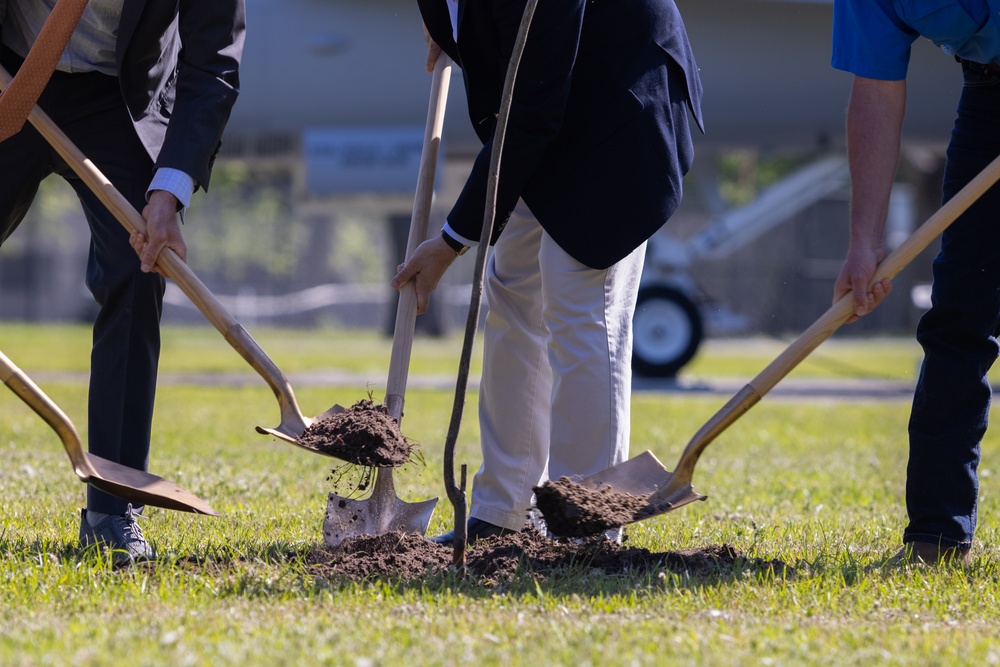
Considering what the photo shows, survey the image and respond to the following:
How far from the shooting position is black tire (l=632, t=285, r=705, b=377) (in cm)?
1084

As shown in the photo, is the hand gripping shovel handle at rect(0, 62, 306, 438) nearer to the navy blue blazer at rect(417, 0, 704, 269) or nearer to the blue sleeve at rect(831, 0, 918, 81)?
the navy blue blazer at rect(417, 0, 704, 269)

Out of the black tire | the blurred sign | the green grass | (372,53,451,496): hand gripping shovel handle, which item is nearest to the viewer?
the green grass

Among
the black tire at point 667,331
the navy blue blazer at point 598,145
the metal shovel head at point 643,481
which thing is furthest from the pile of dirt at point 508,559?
the black tire at point 667,331

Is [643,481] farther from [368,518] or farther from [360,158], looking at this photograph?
[360,158]

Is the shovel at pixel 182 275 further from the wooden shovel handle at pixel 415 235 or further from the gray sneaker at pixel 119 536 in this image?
the gray sneaker at pixel 119 536

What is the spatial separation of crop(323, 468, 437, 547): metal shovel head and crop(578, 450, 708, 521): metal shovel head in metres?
0.57

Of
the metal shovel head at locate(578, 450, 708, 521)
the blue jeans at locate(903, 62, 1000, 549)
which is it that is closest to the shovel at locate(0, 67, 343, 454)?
the metal shovel head at locate(578, 450, 708, 521)

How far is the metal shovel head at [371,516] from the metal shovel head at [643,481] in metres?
0.57

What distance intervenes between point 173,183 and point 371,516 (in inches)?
41.2

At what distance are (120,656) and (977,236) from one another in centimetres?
238

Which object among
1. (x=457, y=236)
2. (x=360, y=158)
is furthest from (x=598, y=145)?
(x=360, y=158)

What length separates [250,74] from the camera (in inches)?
464

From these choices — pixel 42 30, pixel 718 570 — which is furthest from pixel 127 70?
pixel 718 570

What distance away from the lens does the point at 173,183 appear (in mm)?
3018
